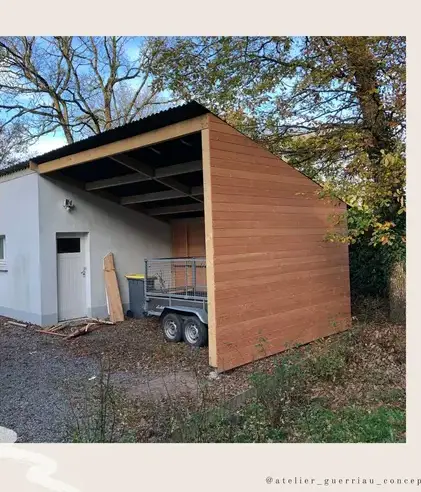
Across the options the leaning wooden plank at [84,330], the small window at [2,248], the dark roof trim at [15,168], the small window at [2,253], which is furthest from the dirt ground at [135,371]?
the dark roof trim at [15,168]

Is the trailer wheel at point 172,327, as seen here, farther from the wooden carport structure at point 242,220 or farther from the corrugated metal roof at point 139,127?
the corrugated metal roof at point 139,127

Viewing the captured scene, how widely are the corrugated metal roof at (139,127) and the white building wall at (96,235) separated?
1037 millimetres

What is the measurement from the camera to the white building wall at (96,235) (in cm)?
748

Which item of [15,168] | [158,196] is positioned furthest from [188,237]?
[15,168]

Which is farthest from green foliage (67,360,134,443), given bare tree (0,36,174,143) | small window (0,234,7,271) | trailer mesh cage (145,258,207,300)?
bare tree (0,36,174,143)

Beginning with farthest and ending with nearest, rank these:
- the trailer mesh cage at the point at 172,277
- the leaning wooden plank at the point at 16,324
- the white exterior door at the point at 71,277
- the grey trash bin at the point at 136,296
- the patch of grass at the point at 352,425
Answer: the grey trash bin at the point at 136,296, the white exterior door at the point at 71,277, the leaning wooden plank at the point at 16,324, the trailer mesh cage at the point at 172,277, the patch of grass at the point at 352,425

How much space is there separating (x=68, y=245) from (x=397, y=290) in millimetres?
6045

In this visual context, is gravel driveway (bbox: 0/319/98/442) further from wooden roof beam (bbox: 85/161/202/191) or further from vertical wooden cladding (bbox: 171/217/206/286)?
vertical wooden cladding (bbox: 171/217/206/286)

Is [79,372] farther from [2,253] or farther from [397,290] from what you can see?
[397,290]
